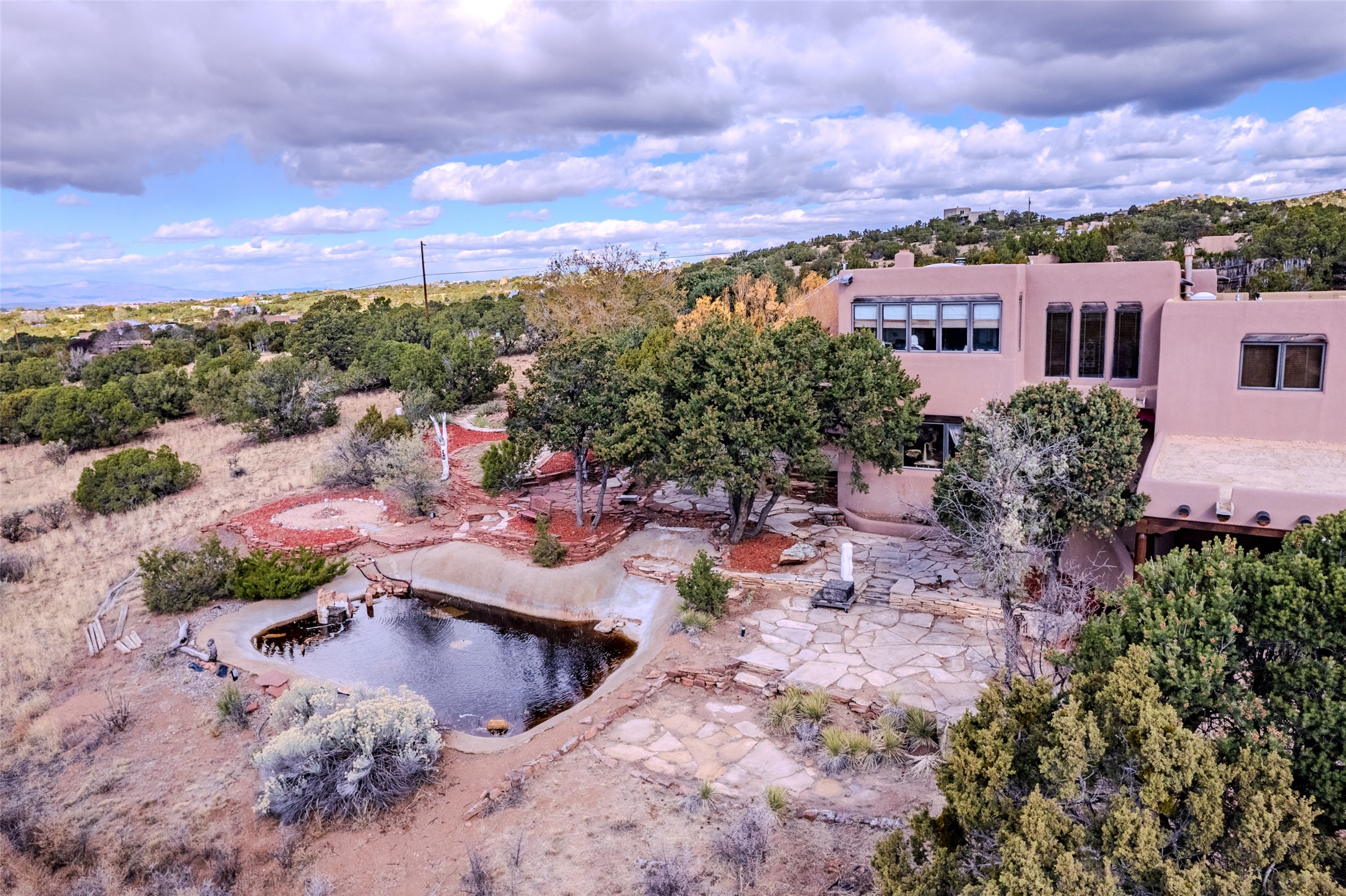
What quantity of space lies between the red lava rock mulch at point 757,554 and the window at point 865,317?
4.45 m

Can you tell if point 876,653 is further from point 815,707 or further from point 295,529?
point 295,529

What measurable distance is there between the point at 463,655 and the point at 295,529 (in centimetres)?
698

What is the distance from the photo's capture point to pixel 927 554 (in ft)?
50.2

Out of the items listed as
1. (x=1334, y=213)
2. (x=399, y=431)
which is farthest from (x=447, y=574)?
(x=1334, y=213)

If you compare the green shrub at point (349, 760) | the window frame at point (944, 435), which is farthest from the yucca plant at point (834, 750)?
the window frame at point (944, 435)

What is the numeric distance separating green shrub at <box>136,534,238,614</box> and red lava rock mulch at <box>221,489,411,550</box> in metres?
1.45

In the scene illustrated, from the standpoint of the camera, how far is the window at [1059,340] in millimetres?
15336

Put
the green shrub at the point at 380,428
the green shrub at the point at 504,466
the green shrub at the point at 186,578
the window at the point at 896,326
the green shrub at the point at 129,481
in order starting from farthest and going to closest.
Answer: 1. the green shrub at the point at 380,428
2. the green shrub at the point at 129,481
3. the green shrub at the point at 504,466
4. the window at the point at 896,326
5. the green shrub at the point at 186,578

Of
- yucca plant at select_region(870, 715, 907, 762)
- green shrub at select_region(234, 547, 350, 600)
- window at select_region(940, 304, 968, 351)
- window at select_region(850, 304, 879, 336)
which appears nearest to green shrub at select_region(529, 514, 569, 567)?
green shrub at select_region(234, 547, 350, 600)

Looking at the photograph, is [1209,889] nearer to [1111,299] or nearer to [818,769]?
[818,769]

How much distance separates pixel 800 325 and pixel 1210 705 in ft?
34.4

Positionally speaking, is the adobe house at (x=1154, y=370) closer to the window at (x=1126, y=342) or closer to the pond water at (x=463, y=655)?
the window at (x=1126, y=342)

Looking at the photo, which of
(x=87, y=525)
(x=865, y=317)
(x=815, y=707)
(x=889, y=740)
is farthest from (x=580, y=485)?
(x=87, y=525)

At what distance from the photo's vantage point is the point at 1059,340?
1551cm
